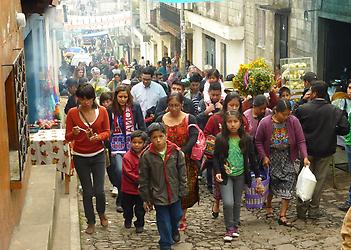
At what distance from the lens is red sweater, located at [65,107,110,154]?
7.75m

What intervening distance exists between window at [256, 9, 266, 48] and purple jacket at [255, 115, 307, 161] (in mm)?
14570

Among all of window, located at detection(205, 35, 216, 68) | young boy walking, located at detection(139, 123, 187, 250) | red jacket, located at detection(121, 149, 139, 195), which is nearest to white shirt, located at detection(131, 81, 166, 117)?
red jacket, located at detection(121, 149, 139, 195)

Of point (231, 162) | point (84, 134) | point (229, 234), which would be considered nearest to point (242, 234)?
point (229, 234)

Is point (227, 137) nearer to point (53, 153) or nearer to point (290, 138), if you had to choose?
point (290, 138)

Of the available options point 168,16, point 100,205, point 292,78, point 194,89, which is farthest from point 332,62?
point 168,16

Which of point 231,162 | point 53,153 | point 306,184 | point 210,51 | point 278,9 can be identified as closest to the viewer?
point 231,162

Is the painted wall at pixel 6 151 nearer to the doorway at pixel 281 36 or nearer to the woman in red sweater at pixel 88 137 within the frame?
the woman in red sweater at pixel 88 137

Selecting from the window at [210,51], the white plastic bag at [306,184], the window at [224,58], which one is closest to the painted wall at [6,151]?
the white plastic bag at [306,184]

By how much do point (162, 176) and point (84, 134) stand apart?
Result: 1242mm

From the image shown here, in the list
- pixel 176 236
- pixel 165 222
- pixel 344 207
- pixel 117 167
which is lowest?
pixel 344 207

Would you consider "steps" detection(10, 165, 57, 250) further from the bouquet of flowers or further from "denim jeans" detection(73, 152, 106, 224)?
the bouquet of flowers

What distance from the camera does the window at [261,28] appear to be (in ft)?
73.5

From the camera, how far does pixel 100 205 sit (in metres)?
8.10

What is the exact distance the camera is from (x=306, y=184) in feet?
25.7
